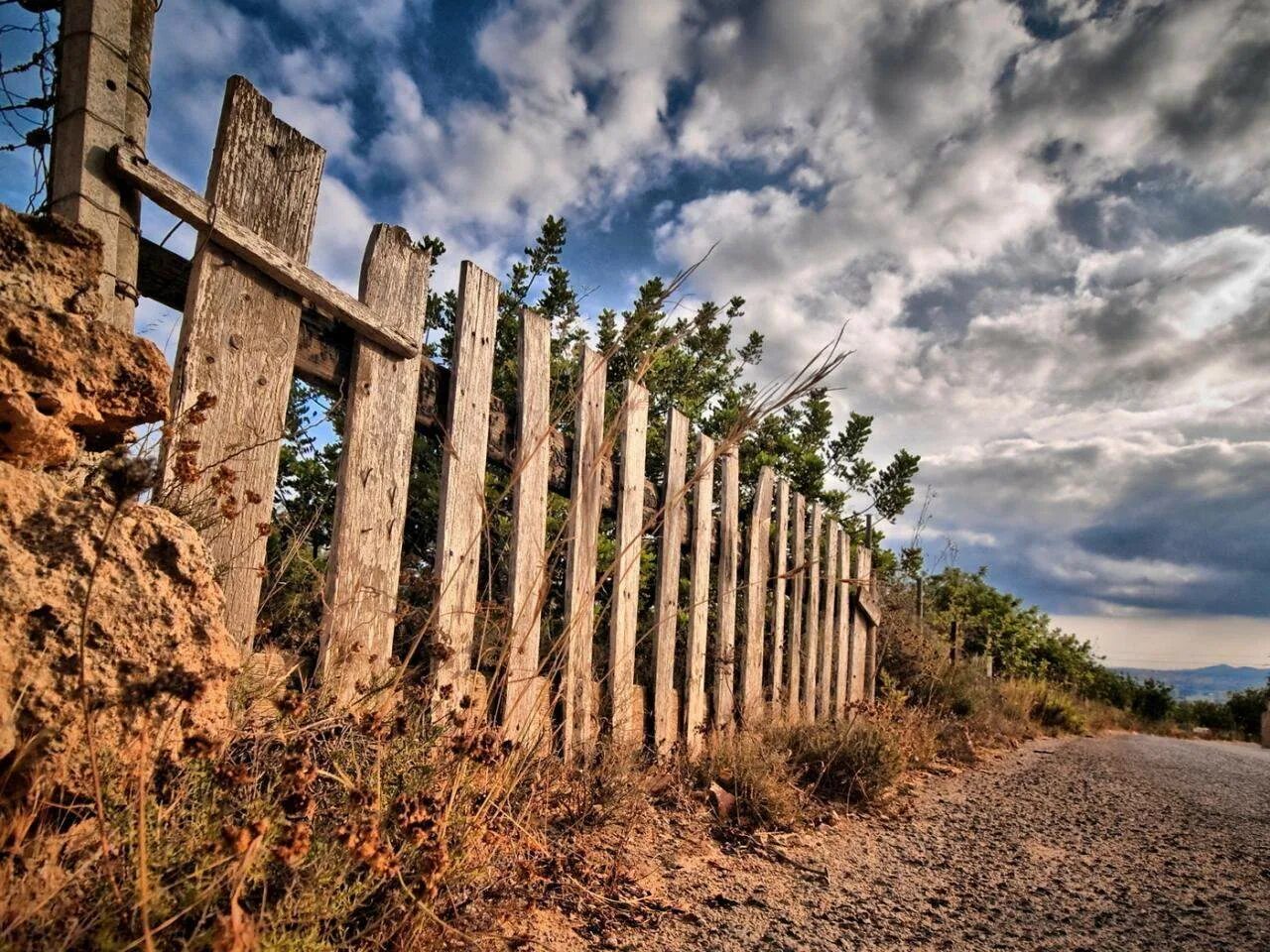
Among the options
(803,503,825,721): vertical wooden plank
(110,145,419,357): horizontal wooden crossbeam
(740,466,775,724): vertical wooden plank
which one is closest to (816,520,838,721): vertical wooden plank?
(803,503,825,721): vertical wooden plank

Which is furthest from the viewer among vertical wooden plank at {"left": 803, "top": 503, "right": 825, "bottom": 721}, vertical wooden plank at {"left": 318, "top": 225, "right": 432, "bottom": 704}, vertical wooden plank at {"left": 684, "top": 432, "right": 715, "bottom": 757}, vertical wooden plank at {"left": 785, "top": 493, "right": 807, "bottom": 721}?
vertical wooden plank at {"left": 803, "top": 503, "right": 825, "bottom": 721}

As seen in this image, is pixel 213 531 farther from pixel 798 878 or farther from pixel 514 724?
pixel 798 878

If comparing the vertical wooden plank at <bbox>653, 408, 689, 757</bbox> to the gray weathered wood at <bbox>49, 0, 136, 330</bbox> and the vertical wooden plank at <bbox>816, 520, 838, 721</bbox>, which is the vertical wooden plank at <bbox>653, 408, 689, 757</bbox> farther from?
the gray weathered wood at <bbox>49, 0, 136, 330</bbox>

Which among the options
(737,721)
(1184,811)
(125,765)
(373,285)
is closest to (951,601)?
(1184,811)

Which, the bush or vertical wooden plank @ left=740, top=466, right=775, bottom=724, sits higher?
vertical wooden plank @ left=740, top=466, right=775, bottom=724

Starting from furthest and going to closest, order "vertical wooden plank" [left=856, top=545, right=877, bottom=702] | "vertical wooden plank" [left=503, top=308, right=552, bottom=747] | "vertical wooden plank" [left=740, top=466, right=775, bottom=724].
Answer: "vertical wooden plank" [left=856, top=545, right=877, bottom=702]
"vertical wooden plank" [left=740, top=466, right=775, bottom=724]
"vertical wooden plank" [left=503, top=308, right=552, bottom=747]

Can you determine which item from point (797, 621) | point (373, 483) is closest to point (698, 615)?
point (797, 621)

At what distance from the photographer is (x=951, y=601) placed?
10.5 metres

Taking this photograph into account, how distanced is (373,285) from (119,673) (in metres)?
1.52

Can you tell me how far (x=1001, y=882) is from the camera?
101 inches

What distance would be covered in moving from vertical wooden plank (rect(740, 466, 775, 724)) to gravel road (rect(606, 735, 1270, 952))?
107 centimetres

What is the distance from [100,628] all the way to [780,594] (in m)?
3.90

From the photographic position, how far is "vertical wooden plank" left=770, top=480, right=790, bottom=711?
4723 millimetres

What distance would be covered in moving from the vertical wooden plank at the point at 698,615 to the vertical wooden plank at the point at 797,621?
1.16 meters
